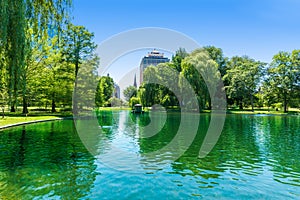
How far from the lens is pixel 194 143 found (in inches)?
582

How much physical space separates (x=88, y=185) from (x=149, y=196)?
2032 millimetres

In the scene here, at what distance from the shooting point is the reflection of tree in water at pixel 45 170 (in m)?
6.54

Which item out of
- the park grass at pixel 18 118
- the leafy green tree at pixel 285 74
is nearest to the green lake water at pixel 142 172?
the park grass at pixel 18 118

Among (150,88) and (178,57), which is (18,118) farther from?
(178,57)

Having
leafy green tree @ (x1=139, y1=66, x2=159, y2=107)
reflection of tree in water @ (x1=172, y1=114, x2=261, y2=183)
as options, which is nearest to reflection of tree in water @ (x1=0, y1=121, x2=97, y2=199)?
reflection of tree in water @ (x1=172, y1=114, x2=261, y2=183)

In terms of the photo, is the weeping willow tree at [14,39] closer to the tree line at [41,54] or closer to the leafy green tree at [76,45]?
the tree line at [41,54]

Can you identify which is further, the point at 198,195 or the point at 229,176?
the point at 229,176

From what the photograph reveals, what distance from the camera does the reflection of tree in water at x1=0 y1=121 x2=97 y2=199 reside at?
21.5 ft

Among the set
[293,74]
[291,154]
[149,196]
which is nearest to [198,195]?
[149,196]

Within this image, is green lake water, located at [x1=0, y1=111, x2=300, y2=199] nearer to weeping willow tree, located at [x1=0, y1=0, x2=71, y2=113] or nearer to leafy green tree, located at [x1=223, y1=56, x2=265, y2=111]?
weeping willow tree, located at [x1=0, y1=0, x2=71, y2=113]

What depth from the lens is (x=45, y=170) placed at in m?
8.48

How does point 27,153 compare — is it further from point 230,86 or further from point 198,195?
point 230,86

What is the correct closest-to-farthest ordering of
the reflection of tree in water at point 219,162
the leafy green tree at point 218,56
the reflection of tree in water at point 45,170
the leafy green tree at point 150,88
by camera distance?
the reflection of tree in water at point 45,170 < the reflection of tree in water at point 219,162 < the leafy green tree at point 150,88 < the leafy green tree at point 218,56

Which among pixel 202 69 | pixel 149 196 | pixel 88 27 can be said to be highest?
pixel 88 27
